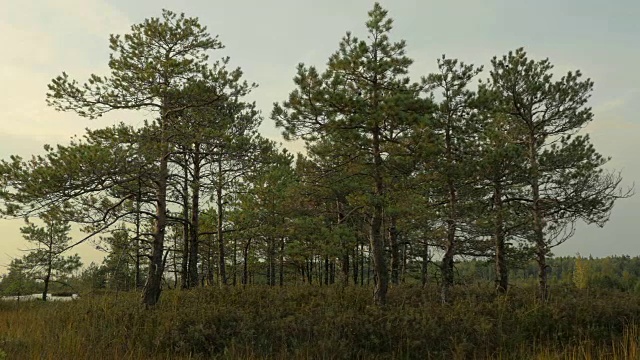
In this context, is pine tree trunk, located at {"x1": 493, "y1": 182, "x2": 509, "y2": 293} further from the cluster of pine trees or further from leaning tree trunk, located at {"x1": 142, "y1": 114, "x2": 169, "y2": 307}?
leaning tree trunk, located at {"x1": 142, "y1": 114, "x2": 169, "y2": 307}

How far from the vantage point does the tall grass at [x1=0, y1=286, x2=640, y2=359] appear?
7609 millimetres

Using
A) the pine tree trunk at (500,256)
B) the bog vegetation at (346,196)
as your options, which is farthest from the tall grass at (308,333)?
the pine tree trunk at (500,256)

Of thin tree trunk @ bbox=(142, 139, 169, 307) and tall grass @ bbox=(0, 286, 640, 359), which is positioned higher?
thin tree trunk @ bbox=(142, 139, 169, 307)

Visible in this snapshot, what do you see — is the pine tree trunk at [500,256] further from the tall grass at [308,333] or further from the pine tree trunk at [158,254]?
the pine tree trunk at [158,254]

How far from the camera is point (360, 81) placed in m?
12.5

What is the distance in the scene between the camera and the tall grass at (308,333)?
7609 mm

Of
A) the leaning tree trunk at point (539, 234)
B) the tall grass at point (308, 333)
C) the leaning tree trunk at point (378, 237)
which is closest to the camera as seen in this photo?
the tall grass at point (308, 333)

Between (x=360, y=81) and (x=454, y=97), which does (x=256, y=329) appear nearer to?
(x=360, y=81)

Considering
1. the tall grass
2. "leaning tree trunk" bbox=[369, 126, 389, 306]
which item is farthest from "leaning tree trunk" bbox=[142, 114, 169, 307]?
"leaning tree trunk" bbox=[369, 126, 389, 306]

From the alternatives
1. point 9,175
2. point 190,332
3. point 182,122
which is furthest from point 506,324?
point 9,175

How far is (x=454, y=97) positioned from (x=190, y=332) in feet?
38.7

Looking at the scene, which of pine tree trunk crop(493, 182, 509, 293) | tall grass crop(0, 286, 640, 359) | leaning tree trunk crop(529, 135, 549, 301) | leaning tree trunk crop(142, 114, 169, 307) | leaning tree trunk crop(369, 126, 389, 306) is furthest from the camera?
pine tree trunk crop(493, 182, 509, 293)

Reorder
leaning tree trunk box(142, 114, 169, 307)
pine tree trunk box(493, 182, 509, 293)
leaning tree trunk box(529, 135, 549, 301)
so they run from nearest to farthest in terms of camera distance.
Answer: leaning tree trunk box(142, 114, 169, 307)
leaning tree trunk box(529, 135, 549, 301)
pine tree trunk box(493, 182, 509, 293)

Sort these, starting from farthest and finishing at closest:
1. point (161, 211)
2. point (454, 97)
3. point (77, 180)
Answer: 1. point (454, 97)
2. point (161, 211)
3. point (77, 180)
